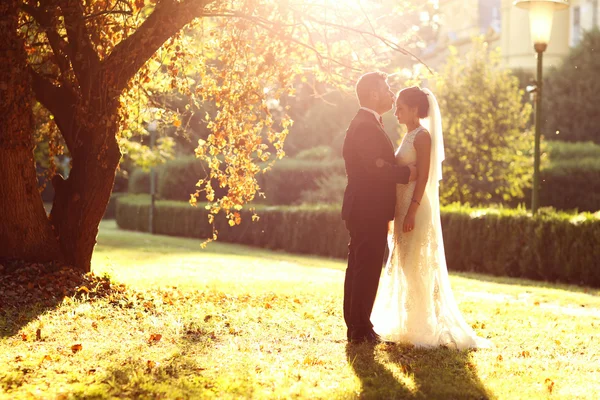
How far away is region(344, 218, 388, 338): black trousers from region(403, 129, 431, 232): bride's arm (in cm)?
29

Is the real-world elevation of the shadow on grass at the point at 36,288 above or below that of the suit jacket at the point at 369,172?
below

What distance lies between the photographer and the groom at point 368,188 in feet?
22.0

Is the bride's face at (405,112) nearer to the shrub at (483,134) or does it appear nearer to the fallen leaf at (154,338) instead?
the fallen leaf at (154,338)

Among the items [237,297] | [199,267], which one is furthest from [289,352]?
[199,267]

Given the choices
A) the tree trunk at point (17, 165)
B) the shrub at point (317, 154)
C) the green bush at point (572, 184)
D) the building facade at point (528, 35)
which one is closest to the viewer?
the tree trunk at point (17, 165)

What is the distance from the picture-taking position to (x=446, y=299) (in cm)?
724

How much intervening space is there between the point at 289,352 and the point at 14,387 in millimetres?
2248

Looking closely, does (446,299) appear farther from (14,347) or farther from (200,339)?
(14,347)

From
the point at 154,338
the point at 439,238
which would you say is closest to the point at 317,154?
the point at 439,238

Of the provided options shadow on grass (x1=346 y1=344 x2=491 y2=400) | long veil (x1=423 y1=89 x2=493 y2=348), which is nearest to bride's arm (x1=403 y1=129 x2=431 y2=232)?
long veil (x1=423 y1=89 x2=493 y2=348)

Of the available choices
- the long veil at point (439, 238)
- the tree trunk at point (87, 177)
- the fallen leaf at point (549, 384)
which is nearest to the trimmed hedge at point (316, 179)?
the tree trunk at point (87, 177)

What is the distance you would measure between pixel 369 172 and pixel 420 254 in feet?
3.24

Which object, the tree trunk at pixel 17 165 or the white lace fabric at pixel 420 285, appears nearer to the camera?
the white lace fabric at pixel 420 285

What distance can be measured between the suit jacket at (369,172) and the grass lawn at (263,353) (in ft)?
3.84
